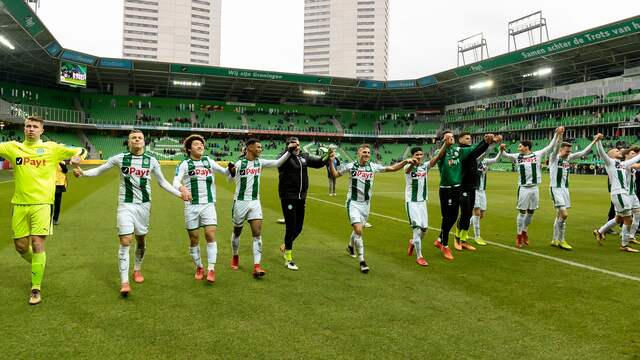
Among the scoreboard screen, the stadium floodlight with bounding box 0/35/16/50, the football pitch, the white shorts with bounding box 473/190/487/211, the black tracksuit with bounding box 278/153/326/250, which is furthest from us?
the scoreboard screen

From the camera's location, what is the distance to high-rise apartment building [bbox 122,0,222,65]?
11044 centimetres

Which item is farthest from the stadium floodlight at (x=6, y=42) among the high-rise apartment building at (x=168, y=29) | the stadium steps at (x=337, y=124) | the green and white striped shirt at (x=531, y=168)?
the high-rise apartment building at (x=168, y=29)

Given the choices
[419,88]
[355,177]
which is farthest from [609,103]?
[355,177]

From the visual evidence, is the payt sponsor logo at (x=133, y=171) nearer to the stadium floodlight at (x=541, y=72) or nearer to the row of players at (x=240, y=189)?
the row of players at (x=240, y=189)

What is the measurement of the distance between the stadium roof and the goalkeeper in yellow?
36.2m

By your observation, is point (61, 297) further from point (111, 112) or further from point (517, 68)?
point (111, 112)

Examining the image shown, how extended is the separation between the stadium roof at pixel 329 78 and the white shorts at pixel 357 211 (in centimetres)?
3786

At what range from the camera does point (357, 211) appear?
6875mm

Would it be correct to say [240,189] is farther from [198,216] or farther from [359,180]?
[359,180]

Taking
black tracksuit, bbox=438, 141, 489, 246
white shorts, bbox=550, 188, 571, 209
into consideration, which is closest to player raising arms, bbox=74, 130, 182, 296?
black tracksuit, bbox=438, 141, 489, 246

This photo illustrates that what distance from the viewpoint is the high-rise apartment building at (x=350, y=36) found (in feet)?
413

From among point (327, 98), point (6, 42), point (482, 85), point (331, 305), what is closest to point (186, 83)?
point (6, 42)

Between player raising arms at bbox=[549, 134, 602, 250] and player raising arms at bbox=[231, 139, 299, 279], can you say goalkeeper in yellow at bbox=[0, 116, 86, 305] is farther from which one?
player raising arms at bbox=[549, 134, 602, 250]

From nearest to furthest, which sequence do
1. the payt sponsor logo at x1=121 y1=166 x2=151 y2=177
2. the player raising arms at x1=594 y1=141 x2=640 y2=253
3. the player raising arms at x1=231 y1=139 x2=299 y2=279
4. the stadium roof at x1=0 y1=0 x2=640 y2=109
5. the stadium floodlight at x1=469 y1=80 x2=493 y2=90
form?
the payt sponsor logo at x1=121 y1=166 x2=151 y2=177, the player raising arms at x1=231 y1=139 x2=299 y2=279, the player raising arms at x1=594 y1=141 x2=640 y2=253, the stadium roof at x1=0 y1=0 x2=640 y2=109, the stadium floodlight at x1=469 y1=80 x2=493 y2=90
